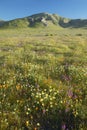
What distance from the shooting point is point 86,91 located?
28.9 ft

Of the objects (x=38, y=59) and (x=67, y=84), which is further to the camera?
(x=38, y=59)

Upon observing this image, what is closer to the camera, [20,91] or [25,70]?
[20,91]

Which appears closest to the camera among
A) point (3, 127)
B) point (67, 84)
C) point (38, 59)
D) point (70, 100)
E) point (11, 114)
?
point (3, 127)

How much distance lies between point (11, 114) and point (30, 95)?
150 centimetres

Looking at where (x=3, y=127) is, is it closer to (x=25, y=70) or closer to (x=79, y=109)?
(x=79, y=109)

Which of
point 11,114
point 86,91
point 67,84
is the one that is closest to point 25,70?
point 67,84

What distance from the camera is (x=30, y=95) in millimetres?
8578

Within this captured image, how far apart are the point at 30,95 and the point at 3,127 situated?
215 cm

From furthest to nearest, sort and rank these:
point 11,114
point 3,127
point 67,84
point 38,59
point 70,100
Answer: point 38,59 < point 67,84 < point 70,100 < point 11,114 < point 3,127

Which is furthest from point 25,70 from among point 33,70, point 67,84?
point 67,84

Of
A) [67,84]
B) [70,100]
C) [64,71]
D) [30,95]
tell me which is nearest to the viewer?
[70,100]

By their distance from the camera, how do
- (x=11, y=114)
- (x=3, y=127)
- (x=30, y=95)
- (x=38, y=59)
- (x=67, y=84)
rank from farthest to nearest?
(x=38, y=59) → (x=67, y=84) → (x=30, y=95) → (x=11, y=114) → (x=3, y=127)

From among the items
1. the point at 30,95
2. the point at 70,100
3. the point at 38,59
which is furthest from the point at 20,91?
the point at 38,59

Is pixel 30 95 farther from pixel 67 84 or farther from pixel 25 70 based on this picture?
pixel 25 70
